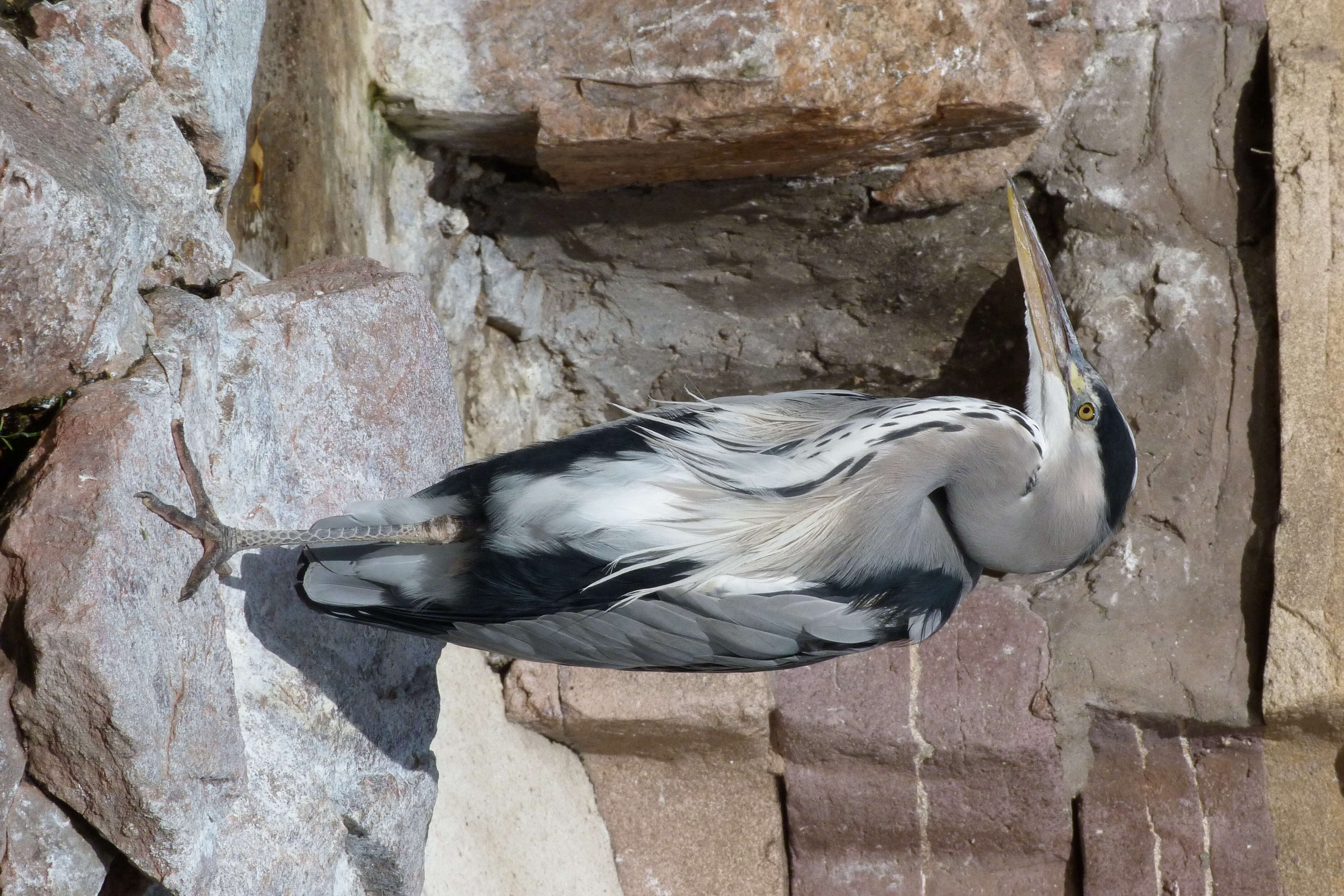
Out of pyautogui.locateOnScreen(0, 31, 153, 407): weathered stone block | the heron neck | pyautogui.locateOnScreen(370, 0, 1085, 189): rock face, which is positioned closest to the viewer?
pyautogui.locateOnScreen(0, 31, 153, 407): weathered stone block

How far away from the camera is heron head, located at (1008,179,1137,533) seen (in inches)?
82.6

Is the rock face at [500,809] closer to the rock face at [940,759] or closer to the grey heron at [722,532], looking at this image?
the rock face at [940,759]

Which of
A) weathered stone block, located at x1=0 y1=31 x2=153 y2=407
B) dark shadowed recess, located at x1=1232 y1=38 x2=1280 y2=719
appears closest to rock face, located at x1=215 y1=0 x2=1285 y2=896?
dark shadowed recess, located at x1=1232 y1=38 x2=1280 y2=719

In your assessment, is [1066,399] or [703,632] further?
[1066,399]

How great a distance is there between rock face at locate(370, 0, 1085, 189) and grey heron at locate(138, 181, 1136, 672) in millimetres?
916

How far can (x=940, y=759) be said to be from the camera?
2.99m

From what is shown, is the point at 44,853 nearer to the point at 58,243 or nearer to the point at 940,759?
the point at 58,243

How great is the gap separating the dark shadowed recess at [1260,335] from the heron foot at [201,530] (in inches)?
92.3

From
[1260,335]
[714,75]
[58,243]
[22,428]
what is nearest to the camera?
[58,243]

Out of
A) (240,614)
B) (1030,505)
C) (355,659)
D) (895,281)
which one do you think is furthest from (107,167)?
(895,281)


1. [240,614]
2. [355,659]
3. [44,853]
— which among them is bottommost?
[44,853]

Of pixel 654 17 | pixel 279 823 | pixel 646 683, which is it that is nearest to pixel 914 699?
pixel 646 683

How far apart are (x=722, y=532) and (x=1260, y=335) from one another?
1.75 m

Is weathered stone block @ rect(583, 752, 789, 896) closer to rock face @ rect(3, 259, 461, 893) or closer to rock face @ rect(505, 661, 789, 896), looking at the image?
rock face @ rect(505, 661, 789, 896)
